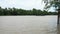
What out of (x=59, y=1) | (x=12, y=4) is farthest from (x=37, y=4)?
(x=59, y=1)

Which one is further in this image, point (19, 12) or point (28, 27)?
point (19, 12)

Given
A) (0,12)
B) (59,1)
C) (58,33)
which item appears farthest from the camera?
(0,12)

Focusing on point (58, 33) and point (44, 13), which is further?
point (44, 13)

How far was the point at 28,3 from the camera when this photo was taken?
7.73 metres

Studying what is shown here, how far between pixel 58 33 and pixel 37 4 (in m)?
5.12

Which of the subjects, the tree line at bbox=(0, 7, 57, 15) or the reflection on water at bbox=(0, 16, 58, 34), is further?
the tree line at bbox=(0, 7, 57, 15)

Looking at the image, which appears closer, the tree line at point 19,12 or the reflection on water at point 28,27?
the reflection on water at point 28,27

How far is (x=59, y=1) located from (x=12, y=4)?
4332mm

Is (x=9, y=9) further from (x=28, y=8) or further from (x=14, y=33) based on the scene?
(x=14, y=33)

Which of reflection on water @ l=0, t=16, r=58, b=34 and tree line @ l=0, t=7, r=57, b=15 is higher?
tree line @ l=0, t=7, r=57, b=15

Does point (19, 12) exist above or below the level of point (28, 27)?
above

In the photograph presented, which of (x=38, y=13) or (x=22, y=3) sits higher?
(x=22, y=3)

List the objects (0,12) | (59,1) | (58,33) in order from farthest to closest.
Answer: (0,12)
(59,1)
(58,33)

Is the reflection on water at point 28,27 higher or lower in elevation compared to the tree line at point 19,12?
lower
